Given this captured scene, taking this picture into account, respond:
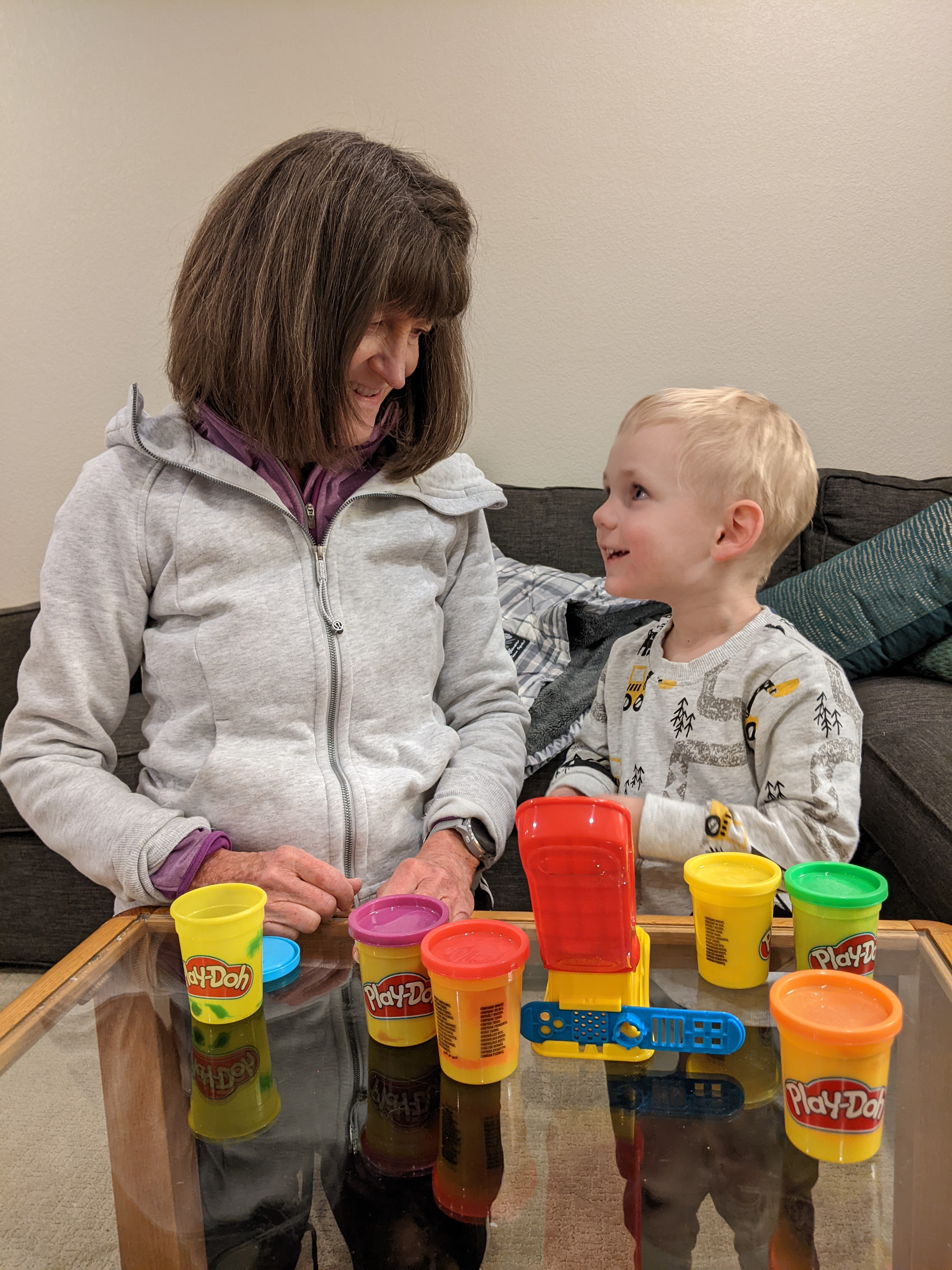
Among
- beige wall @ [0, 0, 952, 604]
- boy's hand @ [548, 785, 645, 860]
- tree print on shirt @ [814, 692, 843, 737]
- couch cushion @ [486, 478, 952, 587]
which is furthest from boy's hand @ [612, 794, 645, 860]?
beige wall @ [0, 0, 952, 604]

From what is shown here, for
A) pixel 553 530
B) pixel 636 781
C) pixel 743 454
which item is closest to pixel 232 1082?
pixel 636 781

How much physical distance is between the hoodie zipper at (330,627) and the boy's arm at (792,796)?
314 millimetres

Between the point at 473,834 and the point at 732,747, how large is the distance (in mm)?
329

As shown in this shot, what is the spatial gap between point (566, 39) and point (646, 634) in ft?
5.93

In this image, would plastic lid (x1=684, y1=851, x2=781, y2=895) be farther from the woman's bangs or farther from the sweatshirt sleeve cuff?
the woman's bangs

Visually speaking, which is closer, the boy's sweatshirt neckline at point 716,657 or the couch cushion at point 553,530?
the boy's sweatshirt neckline at point 716,657

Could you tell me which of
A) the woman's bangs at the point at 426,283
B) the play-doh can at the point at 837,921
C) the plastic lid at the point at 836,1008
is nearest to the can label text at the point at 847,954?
the play-doh can at the point at 837,921

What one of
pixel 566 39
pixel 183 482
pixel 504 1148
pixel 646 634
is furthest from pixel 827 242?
pixel 504 1148

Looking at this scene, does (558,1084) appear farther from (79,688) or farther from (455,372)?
(455,372)

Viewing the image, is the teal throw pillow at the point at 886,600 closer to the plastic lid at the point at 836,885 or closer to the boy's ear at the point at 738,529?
the boy's ear at the point at 738,529

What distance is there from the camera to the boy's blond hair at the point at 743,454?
1.14m

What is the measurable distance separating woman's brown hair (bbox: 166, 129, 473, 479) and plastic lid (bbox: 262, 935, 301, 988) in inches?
18.7

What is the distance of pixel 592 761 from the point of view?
126 cm

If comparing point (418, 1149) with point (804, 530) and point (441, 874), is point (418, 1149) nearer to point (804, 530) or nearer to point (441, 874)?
point (441, 874)
